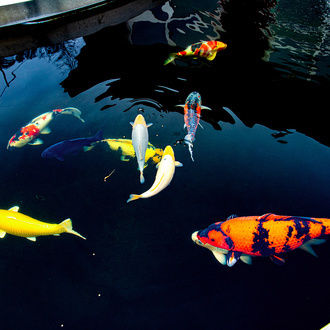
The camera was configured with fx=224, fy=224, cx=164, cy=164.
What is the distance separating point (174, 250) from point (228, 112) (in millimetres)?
3459

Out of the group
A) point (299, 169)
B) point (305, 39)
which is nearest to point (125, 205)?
point (299, 169)

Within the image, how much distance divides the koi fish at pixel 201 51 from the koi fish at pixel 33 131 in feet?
11.8

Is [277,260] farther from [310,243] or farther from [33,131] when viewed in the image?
[33,131]

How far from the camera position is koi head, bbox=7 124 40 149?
14.4 feet

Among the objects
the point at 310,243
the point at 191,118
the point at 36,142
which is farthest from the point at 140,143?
the point at 310,243

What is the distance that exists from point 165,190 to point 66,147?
197 cm

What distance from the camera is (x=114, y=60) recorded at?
7.17 metres

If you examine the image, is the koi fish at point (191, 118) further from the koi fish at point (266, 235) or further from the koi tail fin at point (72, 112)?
the koi tail fin at point (72, 112)

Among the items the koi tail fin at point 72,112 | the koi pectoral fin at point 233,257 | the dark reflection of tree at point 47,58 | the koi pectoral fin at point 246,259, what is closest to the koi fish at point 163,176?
the koi pectoral fin at point 233,257

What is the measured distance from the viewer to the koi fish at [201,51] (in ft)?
21.2

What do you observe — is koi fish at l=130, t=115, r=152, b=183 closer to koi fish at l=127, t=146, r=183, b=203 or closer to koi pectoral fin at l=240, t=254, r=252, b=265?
koi fish at l=127, t=146, r=183, b=203

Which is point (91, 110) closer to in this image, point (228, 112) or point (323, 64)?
point (228, 112)

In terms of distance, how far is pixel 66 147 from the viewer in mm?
4055

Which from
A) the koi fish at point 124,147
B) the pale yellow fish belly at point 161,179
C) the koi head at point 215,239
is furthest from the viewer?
the koi fish at point 124,147
